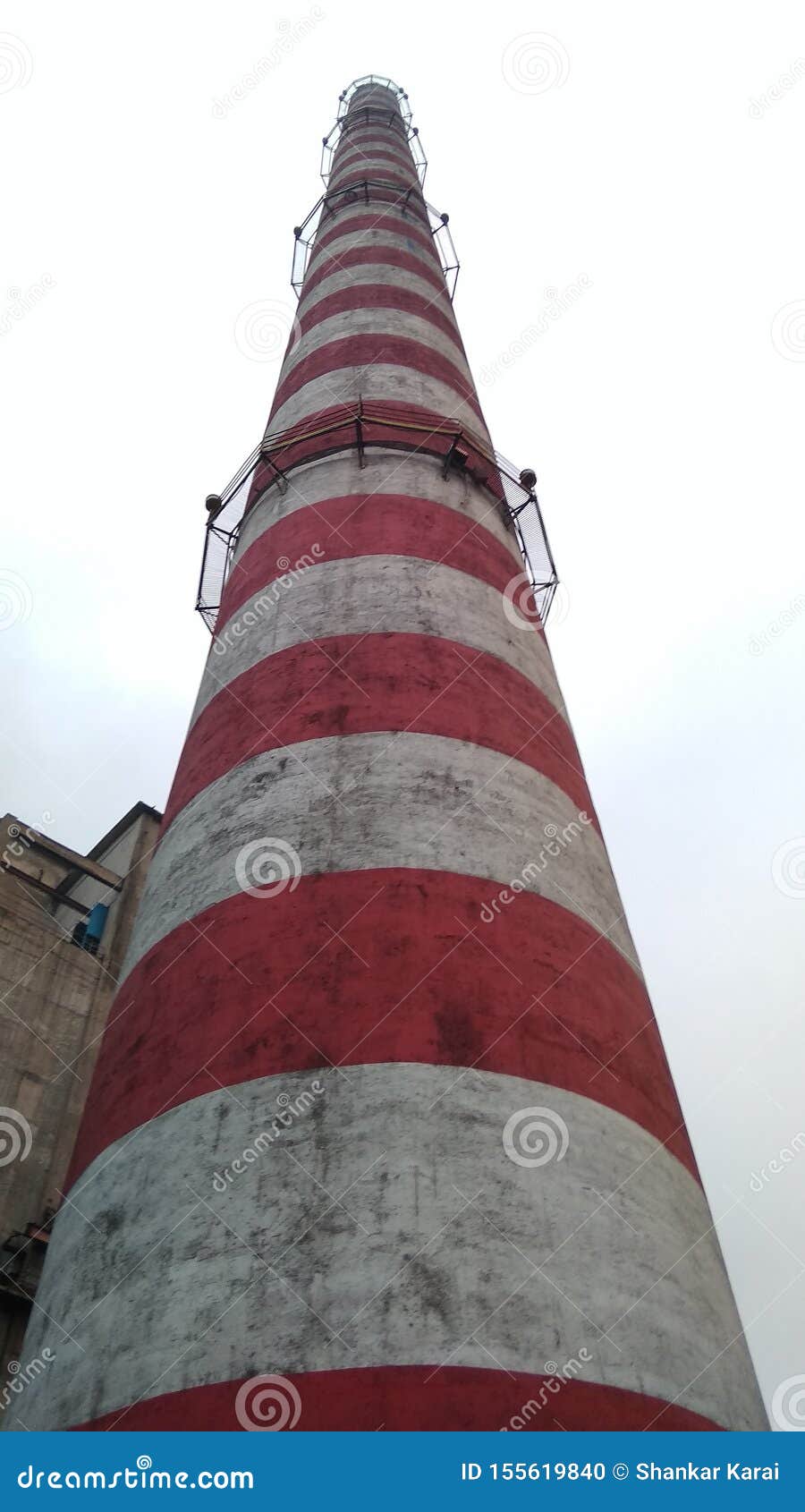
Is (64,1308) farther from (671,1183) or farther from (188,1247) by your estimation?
(671,1183)

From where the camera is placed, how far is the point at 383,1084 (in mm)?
8234

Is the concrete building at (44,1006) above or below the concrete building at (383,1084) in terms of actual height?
above

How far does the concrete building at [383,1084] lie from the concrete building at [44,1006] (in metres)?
8.53

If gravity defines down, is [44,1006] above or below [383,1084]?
above

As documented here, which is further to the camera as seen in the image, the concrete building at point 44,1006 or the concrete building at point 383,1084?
the concrete building at point 44,1006

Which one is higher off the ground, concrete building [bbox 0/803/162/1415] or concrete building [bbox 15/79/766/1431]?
concrete building [bbox 0/803/162/1415]

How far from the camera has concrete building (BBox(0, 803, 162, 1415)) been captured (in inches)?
683

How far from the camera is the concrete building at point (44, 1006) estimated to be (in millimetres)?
17359

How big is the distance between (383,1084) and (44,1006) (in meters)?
13.4

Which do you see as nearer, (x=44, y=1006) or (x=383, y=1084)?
(x=383, y=1084)

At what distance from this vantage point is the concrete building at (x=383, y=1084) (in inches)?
279

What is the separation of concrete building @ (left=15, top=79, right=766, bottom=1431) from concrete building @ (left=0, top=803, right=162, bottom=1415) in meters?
8.53

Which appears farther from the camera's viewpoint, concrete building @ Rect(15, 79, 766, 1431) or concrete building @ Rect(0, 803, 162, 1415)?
concrete building @ Rect(0, 803, 162, 1415)
